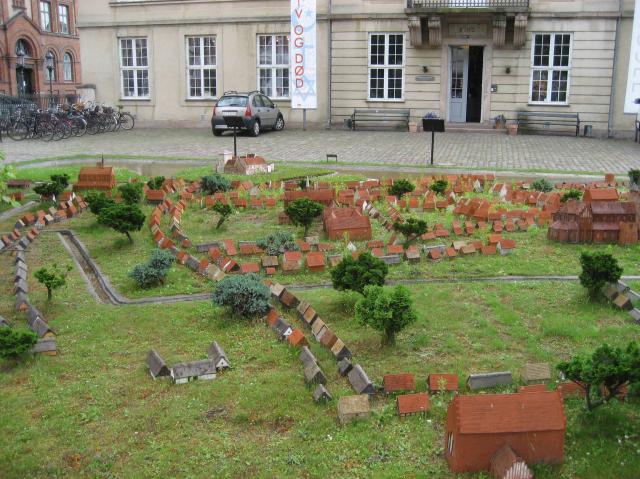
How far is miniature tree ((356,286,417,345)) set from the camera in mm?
5445

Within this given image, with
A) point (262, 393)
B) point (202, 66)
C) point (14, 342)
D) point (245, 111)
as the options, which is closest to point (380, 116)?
point (245, 111)

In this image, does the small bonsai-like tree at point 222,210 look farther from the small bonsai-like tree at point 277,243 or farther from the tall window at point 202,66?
the tall window at point 202,66

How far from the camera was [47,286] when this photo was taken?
674 cm

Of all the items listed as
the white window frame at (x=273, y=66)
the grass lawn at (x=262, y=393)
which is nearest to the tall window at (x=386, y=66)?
the white window frame at (x=273, y=66)

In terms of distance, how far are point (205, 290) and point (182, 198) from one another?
4513 mm

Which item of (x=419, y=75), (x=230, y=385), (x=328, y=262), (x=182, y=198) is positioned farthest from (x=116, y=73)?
(x=230, y=385)

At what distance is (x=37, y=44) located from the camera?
55312 mm

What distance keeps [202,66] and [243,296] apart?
2691 centimetres

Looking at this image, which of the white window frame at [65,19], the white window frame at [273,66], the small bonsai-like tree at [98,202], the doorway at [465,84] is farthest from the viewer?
the white window frame at [65,19]

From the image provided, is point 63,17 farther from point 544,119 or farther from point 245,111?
point 544,119

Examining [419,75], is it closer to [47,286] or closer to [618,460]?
[47,286]

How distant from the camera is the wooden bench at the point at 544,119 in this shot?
91.6 ft

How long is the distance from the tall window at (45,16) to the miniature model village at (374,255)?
49.0m

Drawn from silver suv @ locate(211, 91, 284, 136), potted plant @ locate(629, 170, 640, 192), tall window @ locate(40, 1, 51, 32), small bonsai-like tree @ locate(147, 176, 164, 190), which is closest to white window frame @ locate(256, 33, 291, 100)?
silver suv @ locate(211, 91, 284, 136)
